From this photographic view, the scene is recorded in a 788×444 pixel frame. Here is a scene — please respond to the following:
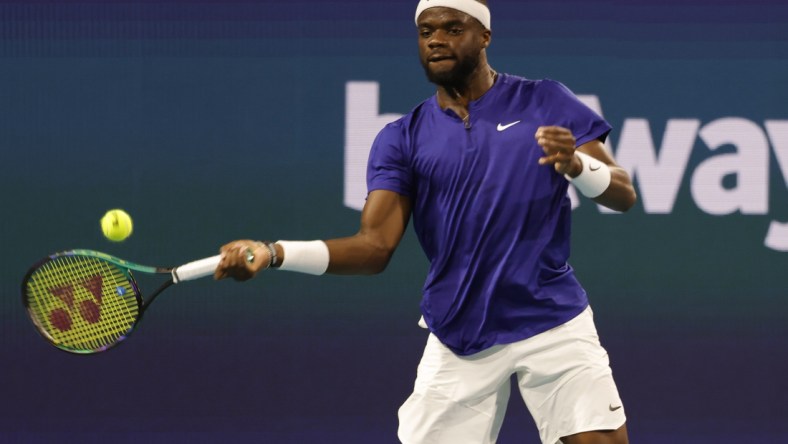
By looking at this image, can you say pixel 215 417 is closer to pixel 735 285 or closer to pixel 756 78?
pixel 735 285

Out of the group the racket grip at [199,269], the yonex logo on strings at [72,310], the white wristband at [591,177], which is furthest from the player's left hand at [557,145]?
the yonex logo on strings at [72,310]

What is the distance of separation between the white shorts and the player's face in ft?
2.86

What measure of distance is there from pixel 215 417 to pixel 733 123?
272cm

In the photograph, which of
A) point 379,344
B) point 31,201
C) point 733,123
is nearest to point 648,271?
point 733,123

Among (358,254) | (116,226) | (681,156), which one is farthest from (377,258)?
(681,156)

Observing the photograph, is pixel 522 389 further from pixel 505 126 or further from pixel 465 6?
pixel 465 6

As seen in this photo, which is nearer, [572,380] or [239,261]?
[239,261]

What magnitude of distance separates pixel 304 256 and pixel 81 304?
2.72ft

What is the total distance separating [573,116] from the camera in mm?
4098

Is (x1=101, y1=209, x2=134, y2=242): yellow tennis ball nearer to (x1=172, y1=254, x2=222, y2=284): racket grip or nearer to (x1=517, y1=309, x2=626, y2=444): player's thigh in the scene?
(x1=172, y1=254, x2=222, y2=284): racket grip

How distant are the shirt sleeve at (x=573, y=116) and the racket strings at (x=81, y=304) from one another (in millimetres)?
1483

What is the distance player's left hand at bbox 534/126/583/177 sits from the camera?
144 inches

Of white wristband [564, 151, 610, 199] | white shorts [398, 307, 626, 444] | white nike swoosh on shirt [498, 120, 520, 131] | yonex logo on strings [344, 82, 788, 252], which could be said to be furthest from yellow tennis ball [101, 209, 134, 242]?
white wristband [564, 151, 610, 199]

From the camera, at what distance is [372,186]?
423 cm
